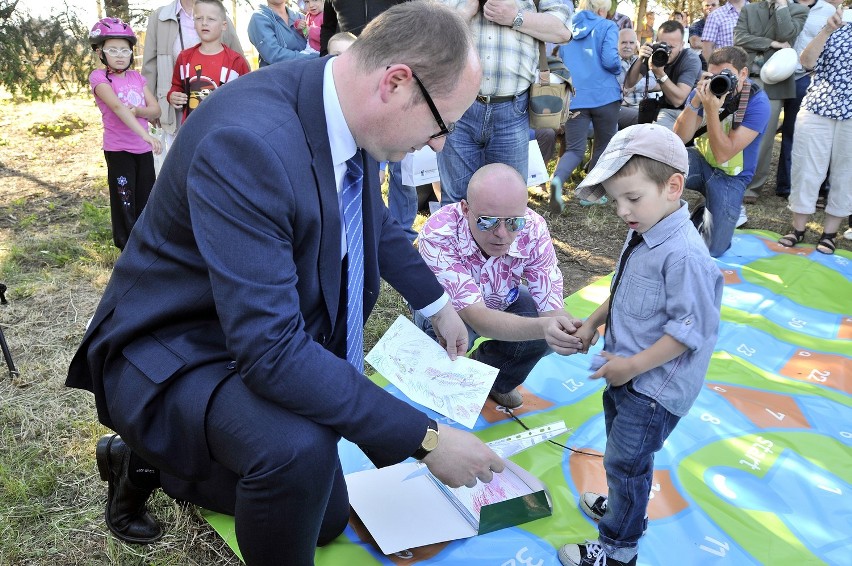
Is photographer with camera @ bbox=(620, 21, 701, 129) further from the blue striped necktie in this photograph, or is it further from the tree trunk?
the tree trunk

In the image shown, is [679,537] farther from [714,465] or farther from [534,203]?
[534,203]

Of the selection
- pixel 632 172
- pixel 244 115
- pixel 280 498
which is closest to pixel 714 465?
pixel 632 172

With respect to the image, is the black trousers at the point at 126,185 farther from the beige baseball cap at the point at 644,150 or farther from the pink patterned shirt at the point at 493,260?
the beige baseball cap at the point at 644,150

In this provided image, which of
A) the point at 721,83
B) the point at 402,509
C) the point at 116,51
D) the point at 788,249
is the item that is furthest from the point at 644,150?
the point at 116,51

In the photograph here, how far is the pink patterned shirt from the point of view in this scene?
2.36 meters

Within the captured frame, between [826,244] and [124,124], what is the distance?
14.4ft

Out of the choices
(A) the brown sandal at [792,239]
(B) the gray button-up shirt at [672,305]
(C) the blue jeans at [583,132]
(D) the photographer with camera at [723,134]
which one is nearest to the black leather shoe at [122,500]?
(B) the gray button-up shirt at [672,305]

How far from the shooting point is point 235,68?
3953 mm

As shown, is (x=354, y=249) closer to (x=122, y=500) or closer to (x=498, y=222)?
(x=498, y=222)

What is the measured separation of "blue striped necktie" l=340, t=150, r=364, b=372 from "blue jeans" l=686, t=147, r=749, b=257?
3044 millimetres

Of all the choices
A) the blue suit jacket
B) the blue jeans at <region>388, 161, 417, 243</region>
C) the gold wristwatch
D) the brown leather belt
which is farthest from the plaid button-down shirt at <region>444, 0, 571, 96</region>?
the gold wristwatch

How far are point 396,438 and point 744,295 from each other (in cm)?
288

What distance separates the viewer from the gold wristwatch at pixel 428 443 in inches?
57.2

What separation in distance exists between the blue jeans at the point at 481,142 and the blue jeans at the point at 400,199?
1.49 ft
